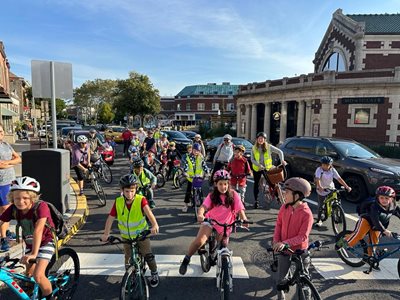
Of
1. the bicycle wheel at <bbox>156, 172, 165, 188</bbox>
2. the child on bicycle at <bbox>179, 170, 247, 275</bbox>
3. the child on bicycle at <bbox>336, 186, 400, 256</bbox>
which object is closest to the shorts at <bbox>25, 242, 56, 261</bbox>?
the child on bicycle at <bbox>179, 170, 247, 275</bbox>

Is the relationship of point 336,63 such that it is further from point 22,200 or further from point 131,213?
point 22,200

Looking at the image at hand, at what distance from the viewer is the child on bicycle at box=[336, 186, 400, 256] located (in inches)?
152

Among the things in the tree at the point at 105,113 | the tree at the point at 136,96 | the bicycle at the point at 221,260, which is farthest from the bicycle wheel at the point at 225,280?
the tree at the point at 105,113

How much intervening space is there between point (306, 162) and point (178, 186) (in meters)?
4.46

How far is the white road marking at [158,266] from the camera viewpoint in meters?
4.05

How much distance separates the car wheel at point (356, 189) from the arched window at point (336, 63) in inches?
868

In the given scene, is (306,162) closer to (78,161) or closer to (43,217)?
(78,161)

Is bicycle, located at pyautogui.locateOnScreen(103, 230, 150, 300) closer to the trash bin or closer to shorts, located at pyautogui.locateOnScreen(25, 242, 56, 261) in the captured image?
shorts, located at pyautogui.locateOnScreen(25, 242, 56, 261)

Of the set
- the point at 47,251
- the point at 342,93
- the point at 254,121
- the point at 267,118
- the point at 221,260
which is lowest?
the point at 221,260

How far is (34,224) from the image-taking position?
2.91m

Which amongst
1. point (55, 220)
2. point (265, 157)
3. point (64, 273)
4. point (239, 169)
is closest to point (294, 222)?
point (55, 220)

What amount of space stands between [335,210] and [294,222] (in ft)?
9.73

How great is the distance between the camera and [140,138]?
1436cm

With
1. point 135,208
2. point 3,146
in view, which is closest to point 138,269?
point 135,208
